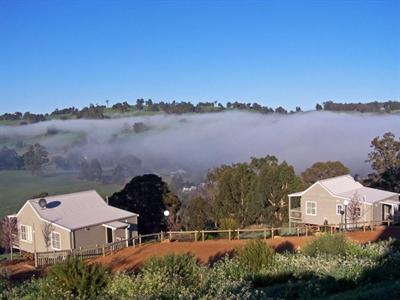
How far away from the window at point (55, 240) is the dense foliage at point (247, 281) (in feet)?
55.3

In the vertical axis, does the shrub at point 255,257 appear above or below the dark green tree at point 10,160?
above

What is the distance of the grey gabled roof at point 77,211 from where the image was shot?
3155cm

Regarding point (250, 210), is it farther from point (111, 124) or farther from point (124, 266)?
point (111, 124)

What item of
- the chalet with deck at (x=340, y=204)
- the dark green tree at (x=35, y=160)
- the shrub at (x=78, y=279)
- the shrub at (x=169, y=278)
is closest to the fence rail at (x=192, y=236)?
the chalet with deck at (x=340, y=204)

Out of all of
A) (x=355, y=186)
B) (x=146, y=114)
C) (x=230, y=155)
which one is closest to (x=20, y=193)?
(x=355, y=186)

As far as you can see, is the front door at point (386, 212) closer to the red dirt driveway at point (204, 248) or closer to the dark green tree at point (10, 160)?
the red dirt driveway at point (204, 248)

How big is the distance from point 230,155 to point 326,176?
98496 mm

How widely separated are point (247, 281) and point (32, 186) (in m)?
79.2

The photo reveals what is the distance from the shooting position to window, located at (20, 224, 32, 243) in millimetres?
32850

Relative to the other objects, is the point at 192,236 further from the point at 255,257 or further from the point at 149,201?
the point at 255,257

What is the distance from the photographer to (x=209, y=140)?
190 metres

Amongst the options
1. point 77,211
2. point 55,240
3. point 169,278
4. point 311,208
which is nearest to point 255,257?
point 169,278

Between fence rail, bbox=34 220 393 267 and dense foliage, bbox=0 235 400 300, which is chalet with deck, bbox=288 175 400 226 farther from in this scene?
dense foliage, bbox=0 235 400 300

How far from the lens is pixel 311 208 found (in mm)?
36875
